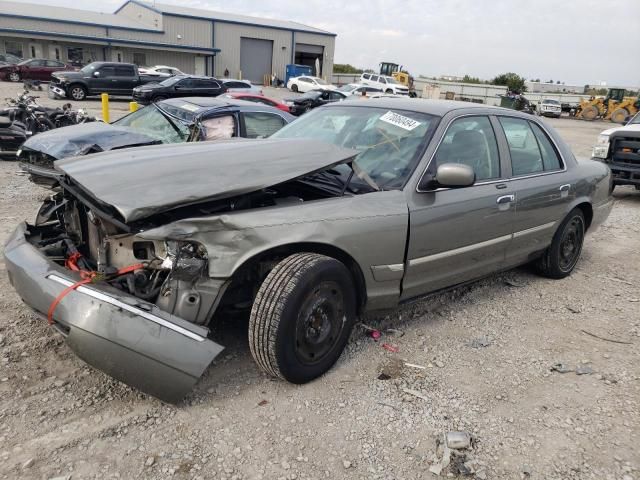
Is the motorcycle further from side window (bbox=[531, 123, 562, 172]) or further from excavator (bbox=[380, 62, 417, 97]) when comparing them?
excavator (bbox=[380, 62, 417, 97])

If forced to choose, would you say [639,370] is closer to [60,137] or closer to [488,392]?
[488,392]

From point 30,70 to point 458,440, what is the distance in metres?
32.2

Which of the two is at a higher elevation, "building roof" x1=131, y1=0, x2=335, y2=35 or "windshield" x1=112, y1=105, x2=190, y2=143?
"building roof" x1=131, y1=0, x2=335, y2=35

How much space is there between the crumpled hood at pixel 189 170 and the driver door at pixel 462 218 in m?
0.69

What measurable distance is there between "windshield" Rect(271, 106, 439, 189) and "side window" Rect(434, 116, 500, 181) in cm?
16

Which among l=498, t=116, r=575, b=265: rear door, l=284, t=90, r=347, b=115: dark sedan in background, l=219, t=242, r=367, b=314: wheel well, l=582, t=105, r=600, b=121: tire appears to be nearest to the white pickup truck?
l=498, t=116, r=575, b=265: rear door

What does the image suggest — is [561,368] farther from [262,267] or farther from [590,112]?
[590,112]

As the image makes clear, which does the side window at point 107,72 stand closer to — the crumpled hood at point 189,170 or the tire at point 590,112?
the crumpled hood at point 189,170

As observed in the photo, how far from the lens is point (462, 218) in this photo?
150 inches

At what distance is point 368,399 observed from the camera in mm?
3119

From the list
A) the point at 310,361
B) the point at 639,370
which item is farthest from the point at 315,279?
the point at 639,370

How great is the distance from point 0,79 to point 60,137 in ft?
96.2

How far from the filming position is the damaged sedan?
2688mm

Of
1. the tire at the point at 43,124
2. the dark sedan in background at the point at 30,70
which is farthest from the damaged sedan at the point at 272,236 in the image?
the dark sedan in background at the point at 30,70
